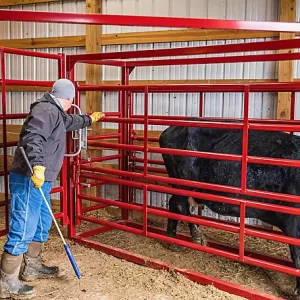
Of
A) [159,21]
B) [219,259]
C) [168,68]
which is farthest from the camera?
[168,68]

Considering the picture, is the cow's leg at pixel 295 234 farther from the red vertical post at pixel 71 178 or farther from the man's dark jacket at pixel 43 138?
the red vertical post at pixel 71 178

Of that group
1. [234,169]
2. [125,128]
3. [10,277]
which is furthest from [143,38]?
[10,277]

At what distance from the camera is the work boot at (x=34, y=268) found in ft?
12.6

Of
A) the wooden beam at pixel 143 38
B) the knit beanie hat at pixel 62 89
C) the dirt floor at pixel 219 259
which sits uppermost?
the wooden beam at pixel 143 38

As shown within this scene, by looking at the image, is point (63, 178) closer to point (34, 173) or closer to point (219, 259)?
point (34, 173)

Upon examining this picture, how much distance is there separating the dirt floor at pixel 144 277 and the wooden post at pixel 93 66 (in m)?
2.18

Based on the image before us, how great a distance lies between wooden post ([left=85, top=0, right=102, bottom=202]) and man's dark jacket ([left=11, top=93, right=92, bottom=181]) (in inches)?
101

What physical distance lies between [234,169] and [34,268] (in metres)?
2.04

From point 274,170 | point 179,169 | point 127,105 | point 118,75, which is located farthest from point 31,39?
point 274,170

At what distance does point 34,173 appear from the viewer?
3.19 meters

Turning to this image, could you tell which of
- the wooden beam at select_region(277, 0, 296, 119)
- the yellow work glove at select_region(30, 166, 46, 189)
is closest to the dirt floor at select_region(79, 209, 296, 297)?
the wooden beam at select_region(277, 0, 296, 119)

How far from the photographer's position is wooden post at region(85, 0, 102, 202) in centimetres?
612

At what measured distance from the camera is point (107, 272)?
157 inches

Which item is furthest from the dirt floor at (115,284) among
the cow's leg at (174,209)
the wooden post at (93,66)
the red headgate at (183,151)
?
the wooden post at (93,66)
